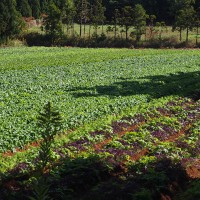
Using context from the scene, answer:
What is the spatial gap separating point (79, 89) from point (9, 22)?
54.4 metres

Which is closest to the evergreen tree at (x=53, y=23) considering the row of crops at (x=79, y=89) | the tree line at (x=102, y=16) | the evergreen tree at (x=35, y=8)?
the tree line at (x=102, y=16)

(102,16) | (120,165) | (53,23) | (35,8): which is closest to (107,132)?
(120,165)

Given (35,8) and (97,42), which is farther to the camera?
(35,8)

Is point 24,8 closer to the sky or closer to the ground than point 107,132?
closer to the sky

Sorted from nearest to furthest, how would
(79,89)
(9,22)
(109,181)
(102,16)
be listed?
(109,181)
(79,89)
(9,22)
(102,16)

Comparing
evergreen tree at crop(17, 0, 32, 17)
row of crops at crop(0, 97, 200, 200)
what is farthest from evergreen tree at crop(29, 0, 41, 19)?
row of crops at crop(0, 97, 200, 200)

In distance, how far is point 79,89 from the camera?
2322 cm

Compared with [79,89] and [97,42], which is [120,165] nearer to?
[79,89]

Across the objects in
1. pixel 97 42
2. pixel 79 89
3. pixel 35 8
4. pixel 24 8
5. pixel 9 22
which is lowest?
pixel 79 89

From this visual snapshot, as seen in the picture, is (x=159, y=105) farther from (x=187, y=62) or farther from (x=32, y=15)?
(x=32, y=15)

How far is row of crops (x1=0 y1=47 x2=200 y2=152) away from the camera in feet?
49.9

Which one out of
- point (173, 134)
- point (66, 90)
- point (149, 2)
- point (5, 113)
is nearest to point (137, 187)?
point (173, 134)

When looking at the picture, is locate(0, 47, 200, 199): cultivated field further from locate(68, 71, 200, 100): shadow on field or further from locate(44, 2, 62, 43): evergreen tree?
locate(44, 2, 62, 43): evergreen tree

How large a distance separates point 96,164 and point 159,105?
31.8ft
